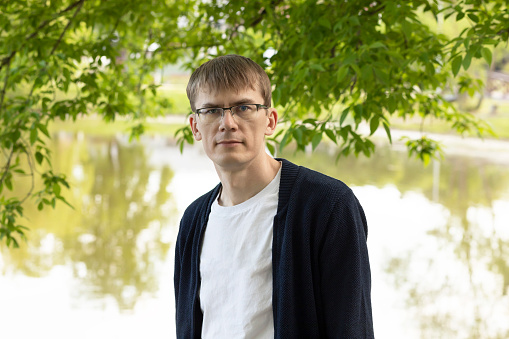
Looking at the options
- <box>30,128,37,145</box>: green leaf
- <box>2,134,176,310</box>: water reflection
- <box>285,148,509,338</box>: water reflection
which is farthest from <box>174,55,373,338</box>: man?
<box>2,134,176,310</box>: water reflection

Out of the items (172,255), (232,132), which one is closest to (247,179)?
(232,132)

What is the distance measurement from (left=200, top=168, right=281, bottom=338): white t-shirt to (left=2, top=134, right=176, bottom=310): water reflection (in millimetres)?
2007

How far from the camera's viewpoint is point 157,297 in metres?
4.50

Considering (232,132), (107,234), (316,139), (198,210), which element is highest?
(316,139)

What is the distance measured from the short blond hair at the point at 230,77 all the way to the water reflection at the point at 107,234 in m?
2.06

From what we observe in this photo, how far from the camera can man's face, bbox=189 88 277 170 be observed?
3.26ft

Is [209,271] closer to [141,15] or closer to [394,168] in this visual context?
[141,15]

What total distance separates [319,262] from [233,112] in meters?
0.31

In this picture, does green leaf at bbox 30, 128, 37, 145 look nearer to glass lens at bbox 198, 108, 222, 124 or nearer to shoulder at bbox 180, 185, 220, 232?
shoulder at bbox 180, 185, 220, 232

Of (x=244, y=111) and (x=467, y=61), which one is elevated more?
(x=467, y=61)

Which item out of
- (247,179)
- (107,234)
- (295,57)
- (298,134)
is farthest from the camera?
(107,234)

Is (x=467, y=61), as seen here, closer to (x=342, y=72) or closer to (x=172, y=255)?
(x=342, y=72)

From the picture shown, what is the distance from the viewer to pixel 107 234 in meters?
6.27

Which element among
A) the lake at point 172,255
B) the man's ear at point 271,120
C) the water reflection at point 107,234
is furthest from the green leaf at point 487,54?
the lake at point 172,255
